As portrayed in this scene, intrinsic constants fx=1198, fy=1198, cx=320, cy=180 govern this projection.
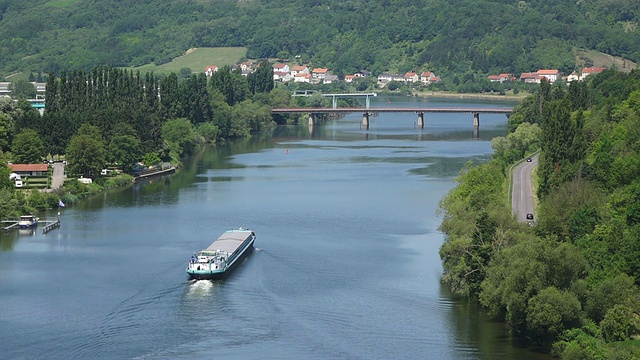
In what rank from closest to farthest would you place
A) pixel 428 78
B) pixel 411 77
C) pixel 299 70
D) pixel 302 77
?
pixel 428 78 → pixel 411 77 → pixel 302 77 → pixel 299 70

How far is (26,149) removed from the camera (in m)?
51.2

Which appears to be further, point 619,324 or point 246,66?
point 246,66

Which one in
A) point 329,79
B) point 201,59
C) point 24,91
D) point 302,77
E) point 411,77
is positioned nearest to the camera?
point 24,91

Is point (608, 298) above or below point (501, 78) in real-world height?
below

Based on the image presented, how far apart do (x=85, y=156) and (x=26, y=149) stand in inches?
127

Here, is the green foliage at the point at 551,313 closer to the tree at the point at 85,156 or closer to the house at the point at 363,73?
the tree at the point at 85,156

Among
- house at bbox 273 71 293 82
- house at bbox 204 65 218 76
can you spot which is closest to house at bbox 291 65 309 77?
house at bbox 273 71 293 82

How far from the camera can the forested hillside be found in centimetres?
13450

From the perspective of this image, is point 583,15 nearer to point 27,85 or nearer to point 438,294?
point 27,85

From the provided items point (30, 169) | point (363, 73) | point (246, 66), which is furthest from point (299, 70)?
point (30, 169)

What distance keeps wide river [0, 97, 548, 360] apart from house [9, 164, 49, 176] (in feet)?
9.22

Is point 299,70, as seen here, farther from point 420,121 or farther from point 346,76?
point 420,121

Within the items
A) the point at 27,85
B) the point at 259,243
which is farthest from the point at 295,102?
the point at 259,243

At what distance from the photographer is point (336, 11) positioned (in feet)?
540
